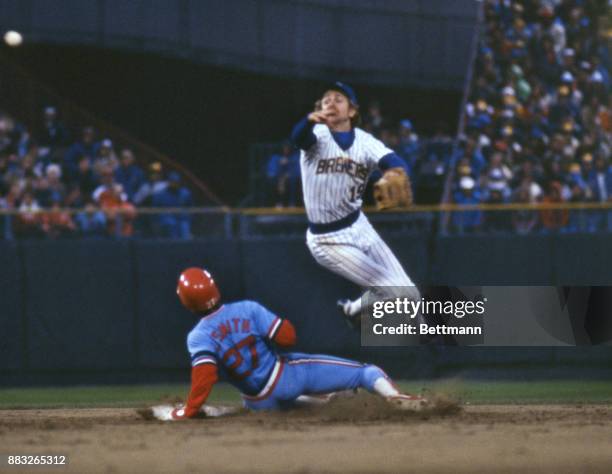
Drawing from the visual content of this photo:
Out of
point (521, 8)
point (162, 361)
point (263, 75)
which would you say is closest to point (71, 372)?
point (162, 361)

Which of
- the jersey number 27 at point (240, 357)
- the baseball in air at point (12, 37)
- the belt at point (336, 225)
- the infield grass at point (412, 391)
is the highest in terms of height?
the baseball in air at point (12, 37)

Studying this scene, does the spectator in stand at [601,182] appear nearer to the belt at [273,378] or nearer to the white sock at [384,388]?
the white sock at [384,388]

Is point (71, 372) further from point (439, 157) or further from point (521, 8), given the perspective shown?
point (521, 8)

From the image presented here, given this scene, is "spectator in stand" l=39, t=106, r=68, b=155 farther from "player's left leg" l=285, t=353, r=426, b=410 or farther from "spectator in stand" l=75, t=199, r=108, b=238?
"player's left leg" l=285, t=353, r=426, b=410

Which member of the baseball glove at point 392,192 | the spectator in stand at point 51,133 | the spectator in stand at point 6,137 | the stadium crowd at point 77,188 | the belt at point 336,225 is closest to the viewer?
the baseball glove at point 392,192

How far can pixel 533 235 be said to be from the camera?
1318cm

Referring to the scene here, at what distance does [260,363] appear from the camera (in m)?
7.75

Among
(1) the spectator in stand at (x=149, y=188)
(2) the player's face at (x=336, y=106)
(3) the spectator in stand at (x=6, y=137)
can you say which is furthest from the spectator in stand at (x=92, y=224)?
Result: (2) the player's face at (x=336, y=106)

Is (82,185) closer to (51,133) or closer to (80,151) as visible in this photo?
(80,151)

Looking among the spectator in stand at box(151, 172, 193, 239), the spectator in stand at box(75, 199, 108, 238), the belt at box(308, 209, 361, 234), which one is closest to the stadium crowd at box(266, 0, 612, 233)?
the spectator in stand at box(151, 172, 193, 239)

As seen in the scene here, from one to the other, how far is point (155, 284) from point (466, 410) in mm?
5113

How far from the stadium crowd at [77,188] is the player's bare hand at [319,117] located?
583 centimetres

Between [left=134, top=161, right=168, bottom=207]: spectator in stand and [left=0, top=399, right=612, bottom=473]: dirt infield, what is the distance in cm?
628

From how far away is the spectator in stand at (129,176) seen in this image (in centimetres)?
1469
